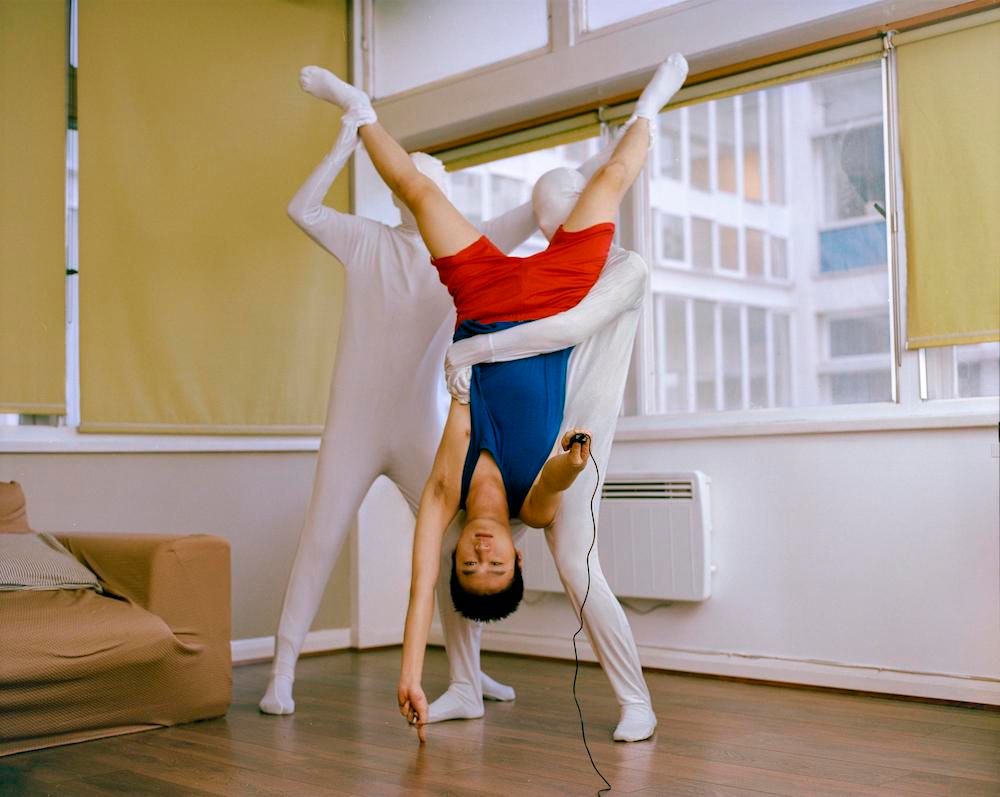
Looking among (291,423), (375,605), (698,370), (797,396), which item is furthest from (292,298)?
(797,396)

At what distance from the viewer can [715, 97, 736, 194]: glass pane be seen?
4352 mm

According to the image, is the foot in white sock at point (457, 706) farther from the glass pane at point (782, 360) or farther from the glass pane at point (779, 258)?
the glass pane at point (779, 258)

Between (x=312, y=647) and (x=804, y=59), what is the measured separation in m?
3.06

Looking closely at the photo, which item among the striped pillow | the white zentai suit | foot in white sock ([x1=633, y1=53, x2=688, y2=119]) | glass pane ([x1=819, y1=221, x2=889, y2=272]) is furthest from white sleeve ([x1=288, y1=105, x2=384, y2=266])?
glass pane ([x1=819, y1=221, x2=889, y2=272])

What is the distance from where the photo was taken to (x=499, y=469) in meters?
3.01

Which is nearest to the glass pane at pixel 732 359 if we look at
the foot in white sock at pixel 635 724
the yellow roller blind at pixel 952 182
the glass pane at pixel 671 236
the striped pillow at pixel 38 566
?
the glass pane at pixel 671 236

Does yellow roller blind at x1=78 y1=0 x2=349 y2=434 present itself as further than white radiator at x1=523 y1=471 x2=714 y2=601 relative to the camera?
Yes

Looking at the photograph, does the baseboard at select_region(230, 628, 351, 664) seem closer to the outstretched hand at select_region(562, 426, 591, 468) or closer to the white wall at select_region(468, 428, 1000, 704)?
the white wall at select_region(468, 428, 1000, 704)

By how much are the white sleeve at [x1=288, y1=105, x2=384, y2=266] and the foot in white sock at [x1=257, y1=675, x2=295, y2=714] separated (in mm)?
1342

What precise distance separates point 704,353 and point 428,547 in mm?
1927

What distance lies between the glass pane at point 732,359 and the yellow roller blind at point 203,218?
175 centimetres

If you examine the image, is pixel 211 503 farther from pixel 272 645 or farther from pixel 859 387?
pixel 859 387

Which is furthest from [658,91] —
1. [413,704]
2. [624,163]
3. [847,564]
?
[413,704]

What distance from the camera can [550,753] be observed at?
2.90 meters
